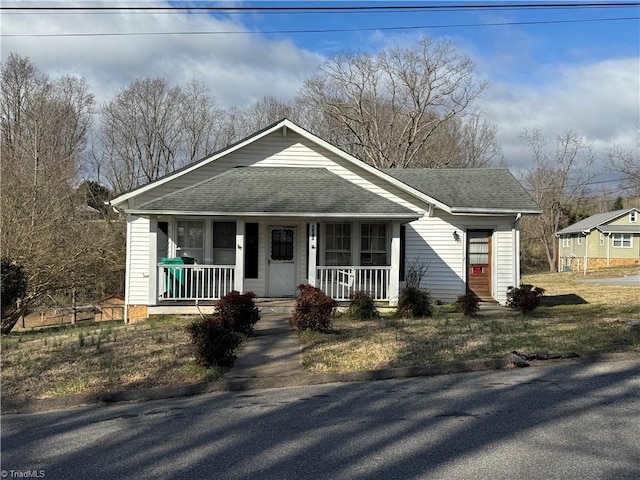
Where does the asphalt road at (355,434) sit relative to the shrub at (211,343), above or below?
below

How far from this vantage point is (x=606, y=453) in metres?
4.89

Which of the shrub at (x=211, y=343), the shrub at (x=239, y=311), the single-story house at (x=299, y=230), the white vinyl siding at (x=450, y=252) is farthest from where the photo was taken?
the white vinyl siding at (x=450, y=252)

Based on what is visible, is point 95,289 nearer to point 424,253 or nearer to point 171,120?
point 424,253

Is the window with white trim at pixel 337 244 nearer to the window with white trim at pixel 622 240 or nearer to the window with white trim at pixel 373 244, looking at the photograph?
the window with white trim at pixel 373 244

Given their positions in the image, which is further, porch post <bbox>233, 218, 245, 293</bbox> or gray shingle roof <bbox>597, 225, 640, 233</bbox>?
gray shingle roof <bbox>597, 225, 640, 233</bbox>

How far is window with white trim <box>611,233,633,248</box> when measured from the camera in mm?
45406

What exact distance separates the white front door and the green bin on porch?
244cm

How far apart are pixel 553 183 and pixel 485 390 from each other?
4832cm

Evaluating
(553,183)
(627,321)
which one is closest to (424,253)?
(627,321)

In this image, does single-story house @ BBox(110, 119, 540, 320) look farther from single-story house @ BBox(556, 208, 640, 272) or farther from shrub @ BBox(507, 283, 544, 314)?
single-story house @ BBox(556, 208, 640, 272)

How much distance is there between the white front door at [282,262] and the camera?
16141 mm

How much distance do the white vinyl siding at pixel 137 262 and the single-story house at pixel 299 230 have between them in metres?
0.03

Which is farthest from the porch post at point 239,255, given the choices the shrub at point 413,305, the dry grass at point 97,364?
the shrub at point 413,305

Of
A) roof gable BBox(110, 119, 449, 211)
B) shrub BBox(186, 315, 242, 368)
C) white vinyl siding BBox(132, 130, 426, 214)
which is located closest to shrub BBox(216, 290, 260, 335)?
shrub BBox(186, 315, 242, 368)
